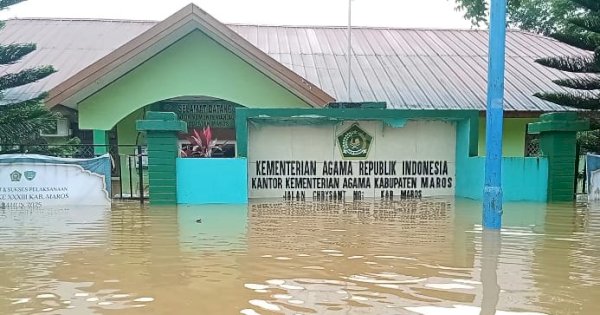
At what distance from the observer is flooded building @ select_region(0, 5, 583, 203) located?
1093cm

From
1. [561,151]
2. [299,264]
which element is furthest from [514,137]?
[299,264]

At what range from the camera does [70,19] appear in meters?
19.1

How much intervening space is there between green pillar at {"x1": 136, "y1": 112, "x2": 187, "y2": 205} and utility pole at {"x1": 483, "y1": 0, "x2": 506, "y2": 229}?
6032 millimetres

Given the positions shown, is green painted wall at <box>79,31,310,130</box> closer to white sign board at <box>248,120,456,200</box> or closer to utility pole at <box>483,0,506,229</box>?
white sign board at <box>248,120,456,200</box>

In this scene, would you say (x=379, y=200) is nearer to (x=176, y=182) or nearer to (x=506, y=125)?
(x=176, y=182)

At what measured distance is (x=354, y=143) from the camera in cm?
1143

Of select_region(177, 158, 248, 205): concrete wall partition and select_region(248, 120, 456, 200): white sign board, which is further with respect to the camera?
select_region(248, 120, 456, 200): white sign board

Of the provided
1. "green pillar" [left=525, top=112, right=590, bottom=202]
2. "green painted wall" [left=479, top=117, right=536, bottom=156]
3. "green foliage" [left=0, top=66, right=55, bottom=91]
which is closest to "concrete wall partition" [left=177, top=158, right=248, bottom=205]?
"green foliage" [left=0, top=66, right=55, bottom=91]

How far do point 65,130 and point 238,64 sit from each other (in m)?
5.70

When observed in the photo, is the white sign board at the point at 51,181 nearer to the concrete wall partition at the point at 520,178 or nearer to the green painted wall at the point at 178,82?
the green painted wall at the point at 178,82

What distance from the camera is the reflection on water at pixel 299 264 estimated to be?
12.4ft

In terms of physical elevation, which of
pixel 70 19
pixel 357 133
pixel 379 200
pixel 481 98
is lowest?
pixel 379 200

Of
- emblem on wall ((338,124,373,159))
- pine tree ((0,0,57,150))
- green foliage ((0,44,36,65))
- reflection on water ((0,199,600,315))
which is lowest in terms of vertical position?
reflection on water ((0,199,600,315))

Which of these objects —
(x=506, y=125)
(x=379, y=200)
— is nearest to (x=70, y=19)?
(x=379, y=200)
